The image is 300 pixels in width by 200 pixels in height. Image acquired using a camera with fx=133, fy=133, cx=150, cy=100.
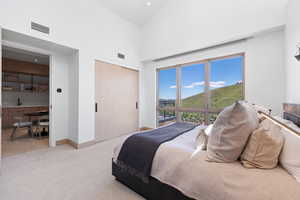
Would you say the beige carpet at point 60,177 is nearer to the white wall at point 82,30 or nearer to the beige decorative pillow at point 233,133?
the white wall at point 82,30

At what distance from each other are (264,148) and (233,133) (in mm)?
219

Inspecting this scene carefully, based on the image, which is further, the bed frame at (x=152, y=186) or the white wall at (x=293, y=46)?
the white wall at (x=293, y=46)

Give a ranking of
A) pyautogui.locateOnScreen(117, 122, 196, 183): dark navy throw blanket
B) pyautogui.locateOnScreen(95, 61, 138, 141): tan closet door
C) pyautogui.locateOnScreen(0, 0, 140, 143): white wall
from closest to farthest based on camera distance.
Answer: pyautogui.locateOnScreen(117, 122, 196, 183): dark navy throw blanket → pyautogui.locateOnScreen(0, 0, 140, 143): white wall → pyautogui.locateOnScreen(95, 61, 138, 141): tan closet door

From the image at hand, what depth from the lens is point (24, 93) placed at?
18.1ft

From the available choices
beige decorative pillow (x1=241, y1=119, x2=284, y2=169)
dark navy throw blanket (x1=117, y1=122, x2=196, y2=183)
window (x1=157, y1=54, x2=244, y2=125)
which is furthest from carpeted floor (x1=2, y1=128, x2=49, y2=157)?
beige decorative pillow (x1=241, y1=119, x2=284, y2=169)

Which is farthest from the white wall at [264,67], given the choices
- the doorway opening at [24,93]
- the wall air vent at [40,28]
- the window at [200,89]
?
the doorway opening at [24,93]

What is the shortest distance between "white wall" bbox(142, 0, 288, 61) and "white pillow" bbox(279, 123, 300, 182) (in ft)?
8.32

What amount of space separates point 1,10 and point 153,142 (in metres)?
3.11

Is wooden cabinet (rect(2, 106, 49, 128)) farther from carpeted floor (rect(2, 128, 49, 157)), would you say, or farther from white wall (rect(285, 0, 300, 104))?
white wall (rect(285, 0, 300, 104))

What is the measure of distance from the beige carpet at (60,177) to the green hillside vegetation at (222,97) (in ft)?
8.45

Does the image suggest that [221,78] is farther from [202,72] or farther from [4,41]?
[4,41]

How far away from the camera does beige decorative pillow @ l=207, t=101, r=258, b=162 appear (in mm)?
1052

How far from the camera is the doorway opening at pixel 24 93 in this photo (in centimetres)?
401

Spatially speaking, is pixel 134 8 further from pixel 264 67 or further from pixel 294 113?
pixel 294 113
